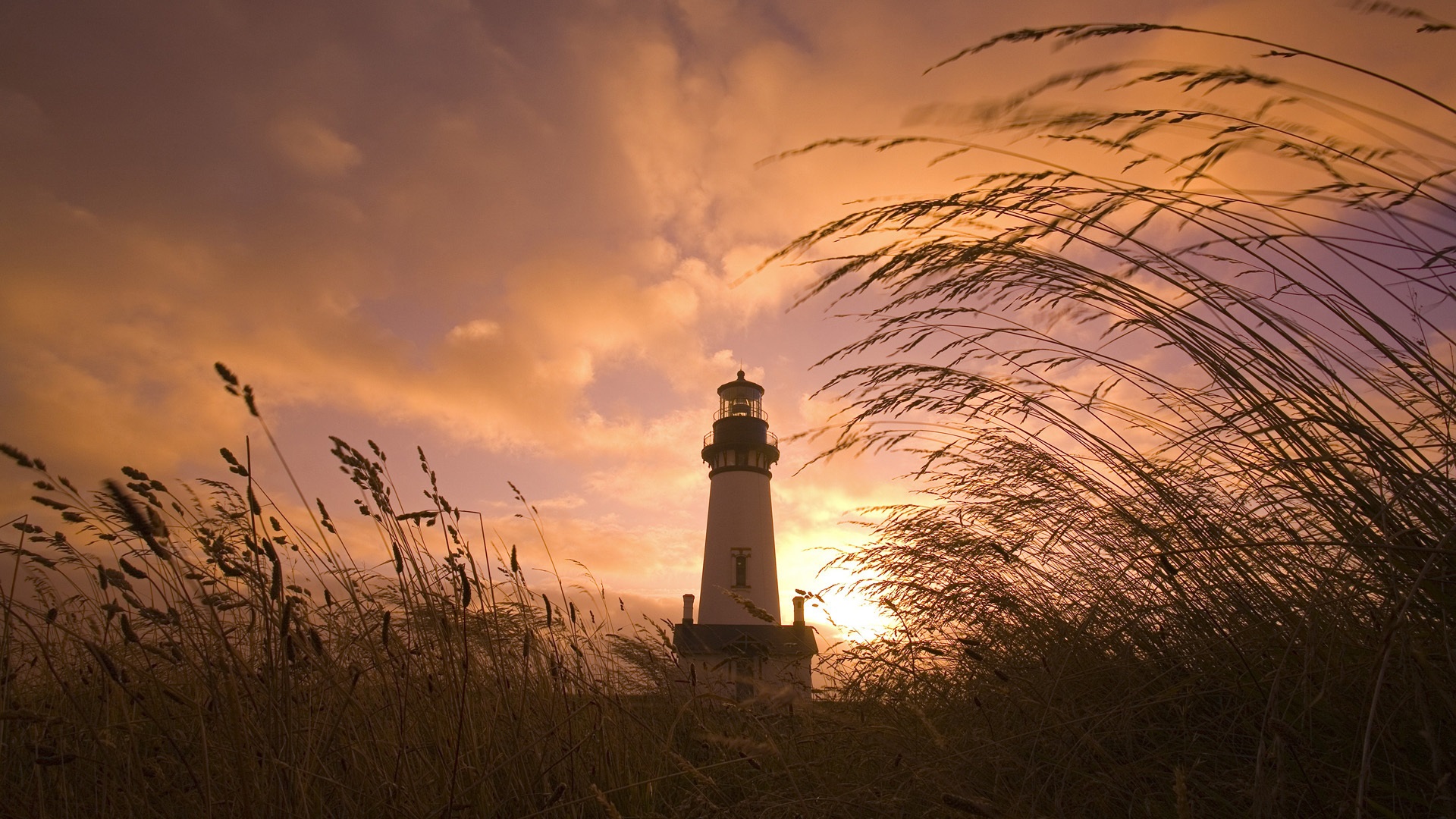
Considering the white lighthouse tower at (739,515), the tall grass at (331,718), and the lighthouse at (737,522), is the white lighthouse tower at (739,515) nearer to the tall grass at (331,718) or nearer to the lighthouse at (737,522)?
the lighthouse at (737,522)

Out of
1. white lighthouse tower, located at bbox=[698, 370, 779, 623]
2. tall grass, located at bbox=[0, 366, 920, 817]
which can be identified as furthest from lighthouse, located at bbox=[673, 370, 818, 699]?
tall grass, located at bbox=[0, 366, 920, 817]

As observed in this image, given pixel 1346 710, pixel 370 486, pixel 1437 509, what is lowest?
pixel 1346 710

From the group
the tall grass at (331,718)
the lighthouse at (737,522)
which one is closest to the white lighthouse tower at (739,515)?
the lighthouse at (737,522)

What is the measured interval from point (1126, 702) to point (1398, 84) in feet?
4.31

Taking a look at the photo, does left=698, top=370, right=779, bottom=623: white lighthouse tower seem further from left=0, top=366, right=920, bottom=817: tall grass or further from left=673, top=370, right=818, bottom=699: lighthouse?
left=0, top=366, right=920, bottom=817: tall grass

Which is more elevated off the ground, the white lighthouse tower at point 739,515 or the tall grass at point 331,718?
the white lighthouse tower at point 739,515

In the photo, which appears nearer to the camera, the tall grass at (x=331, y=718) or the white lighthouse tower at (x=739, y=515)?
the tall grass at (x=331, y=718)

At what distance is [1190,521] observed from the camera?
1.90 metres

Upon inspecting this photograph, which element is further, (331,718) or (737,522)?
(737,522)

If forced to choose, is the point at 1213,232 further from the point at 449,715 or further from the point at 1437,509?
the point at 449,715

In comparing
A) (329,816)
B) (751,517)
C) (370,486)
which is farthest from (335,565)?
(751,517)

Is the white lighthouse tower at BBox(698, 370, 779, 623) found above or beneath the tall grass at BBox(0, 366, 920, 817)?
above

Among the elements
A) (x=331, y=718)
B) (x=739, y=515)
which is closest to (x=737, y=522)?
(x=739, y=515)

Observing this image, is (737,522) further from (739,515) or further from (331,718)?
(331,718)
